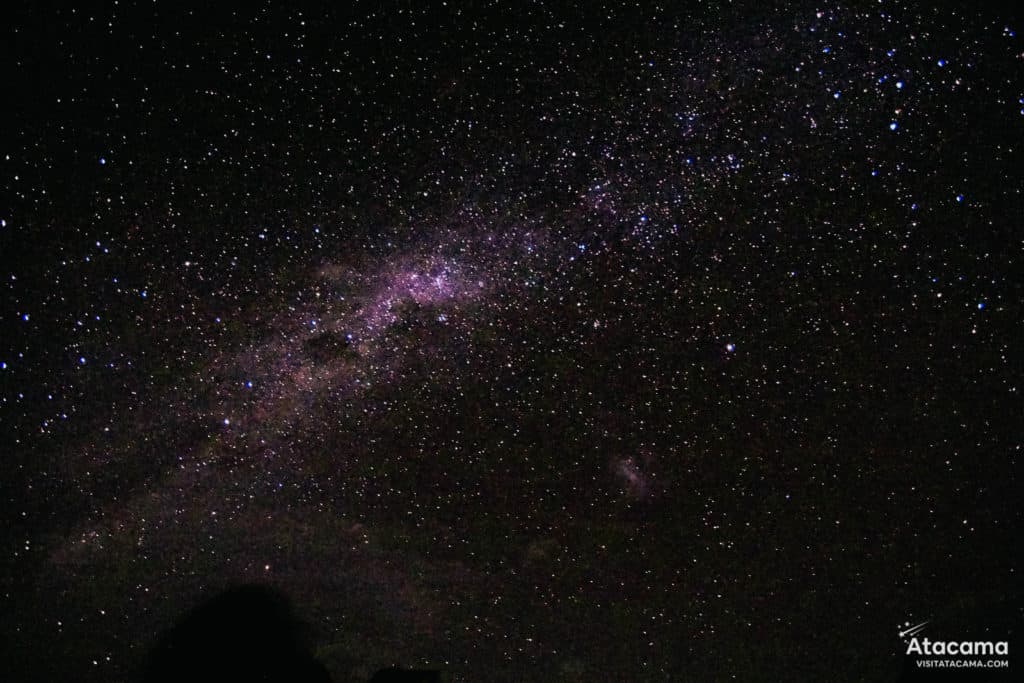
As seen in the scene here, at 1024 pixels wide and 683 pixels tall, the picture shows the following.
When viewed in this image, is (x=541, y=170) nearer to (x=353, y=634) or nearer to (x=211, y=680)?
(x=353, y=634)

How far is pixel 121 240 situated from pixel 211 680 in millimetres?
876

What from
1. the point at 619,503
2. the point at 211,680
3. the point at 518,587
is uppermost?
the point at 619,503

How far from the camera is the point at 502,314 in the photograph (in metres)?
0.83

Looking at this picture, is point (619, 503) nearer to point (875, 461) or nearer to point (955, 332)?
point (875, 461)

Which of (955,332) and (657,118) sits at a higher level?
(657,118)

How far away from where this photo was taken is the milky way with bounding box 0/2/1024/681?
2.48 ft

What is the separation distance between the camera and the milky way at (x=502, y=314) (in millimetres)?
754

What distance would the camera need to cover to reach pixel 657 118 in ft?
2.50

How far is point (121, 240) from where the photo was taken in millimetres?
818

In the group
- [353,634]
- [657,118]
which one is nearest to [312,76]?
[657,118]

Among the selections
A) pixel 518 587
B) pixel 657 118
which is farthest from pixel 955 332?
pixel 518 587

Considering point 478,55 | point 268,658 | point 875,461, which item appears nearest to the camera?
point 478,55

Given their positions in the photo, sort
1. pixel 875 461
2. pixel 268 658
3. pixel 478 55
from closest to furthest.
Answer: pixel 478 55 < pixel 875 461 < pixel 268 658

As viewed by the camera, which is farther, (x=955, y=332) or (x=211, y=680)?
(x=211, y=680)
